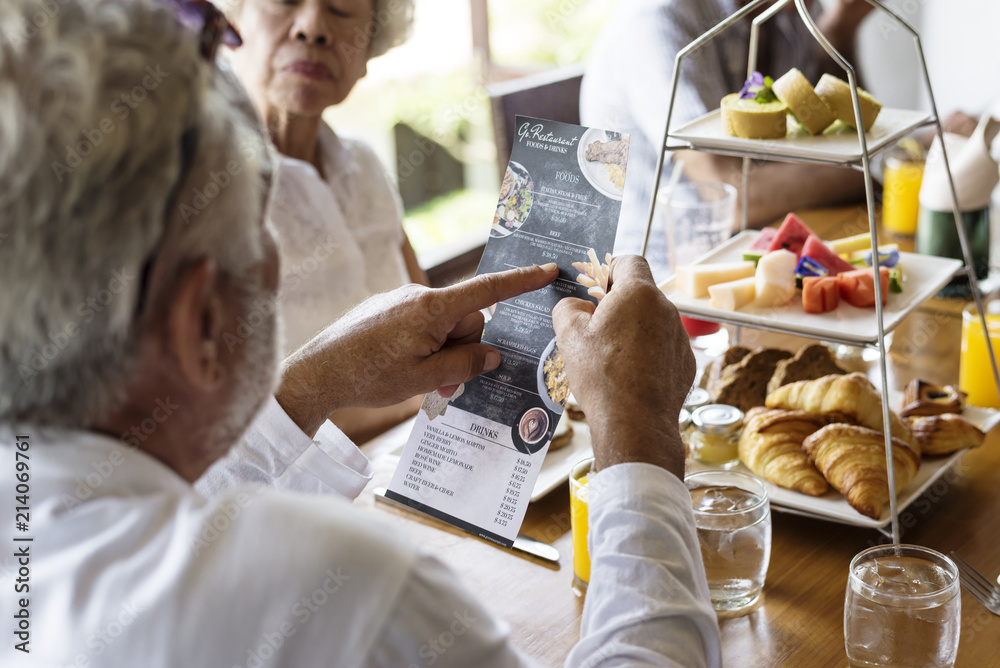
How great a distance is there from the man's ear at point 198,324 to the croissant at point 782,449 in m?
0.71

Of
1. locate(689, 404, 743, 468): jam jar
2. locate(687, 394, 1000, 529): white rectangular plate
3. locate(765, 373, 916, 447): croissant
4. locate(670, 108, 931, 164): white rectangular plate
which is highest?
locate(670, 108, 931, 164): white rectangular plate

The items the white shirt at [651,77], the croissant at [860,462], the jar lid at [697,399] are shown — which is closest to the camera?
the croissant at [860,462]

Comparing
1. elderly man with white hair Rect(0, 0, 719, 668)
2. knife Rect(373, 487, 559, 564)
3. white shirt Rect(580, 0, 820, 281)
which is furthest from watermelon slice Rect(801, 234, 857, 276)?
elderly man with white hair Rect(0, 0, 719, 668)

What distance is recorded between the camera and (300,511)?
55 centimetres

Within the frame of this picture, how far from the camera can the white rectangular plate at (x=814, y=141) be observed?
103 centimetres

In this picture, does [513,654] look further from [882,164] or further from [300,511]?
[882,164]

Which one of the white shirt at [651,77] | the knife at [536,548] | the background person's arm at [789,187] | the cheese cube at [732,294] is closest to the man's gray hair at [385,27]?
the white shirt at [651,77]

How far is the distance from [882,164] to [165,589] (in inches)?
83.9

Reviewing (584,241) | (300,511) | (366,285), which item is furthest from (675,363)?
(366,285)

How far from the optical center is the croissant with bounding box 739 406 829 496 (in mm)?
1062

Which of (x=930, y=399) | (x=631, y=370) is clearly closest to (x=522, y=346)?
(x=631, y=370)

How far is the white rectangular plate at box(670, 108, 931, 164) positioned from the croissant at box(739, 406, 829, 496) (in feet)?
1.04

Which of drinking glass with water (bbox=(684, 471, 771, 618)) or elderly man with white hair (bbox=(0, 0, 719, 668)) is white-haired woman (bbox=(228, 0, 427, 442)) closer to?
drinking glass with water (bbox=(684, 471, 771, 618))

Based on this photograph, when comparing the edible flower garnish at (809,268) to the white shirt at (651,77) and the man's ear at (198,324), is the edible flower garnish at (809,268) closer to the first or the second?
the white shirt at (651,77)
